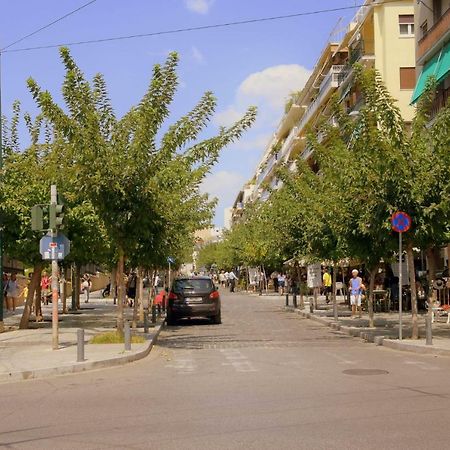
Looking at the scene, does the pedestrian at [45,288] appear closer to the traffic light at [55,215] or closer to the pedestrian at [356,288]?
the pedestrian at [356,288]

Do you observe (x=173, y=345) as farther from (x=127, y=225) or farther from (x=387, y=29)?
(x=387, y=29)

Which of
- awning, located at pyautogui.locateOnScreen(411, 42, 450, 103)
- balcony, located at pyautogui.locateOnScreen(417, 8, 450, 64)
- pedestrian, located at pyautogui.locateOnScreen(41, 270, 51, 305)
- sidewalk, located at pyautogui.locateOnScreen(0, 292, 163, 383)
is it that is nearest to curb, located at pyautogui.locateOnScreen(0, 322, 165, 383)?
sidewalk, located at pyautogui.locateOnScreen(0, 292, 163, 383)

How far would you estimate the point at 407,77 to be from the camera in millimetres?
42656

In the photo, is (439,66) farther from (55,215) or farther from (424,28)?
(55,215)

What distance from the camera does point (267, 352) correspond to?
15.6m

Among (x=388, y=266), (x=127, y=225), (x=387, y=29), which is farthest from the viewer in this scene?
(x=387, y=29)

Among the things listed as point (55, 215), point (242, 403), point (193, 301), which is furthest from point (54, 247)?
point (193, 301)

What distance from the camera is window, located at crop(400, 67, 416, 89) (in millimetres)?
42469

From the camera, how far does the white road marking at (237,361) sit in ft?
41.7

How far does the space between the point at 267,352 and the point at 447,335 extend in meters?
5.38

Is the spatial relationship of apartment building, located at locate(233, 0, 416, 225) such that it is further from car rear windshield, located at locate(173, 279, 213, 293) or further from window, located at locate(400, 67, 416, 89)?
car rear windshield, located at locate(173, 279, 213, 293)

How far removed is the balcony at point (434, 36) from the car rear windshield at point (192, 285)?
14.5 metres

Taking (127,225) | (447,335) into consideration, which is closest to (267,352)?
(127,225)

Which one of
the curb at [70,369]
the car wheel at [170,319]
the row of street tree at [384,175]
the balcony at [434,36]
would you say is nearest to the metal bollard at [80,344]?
the curb at [70,369]
